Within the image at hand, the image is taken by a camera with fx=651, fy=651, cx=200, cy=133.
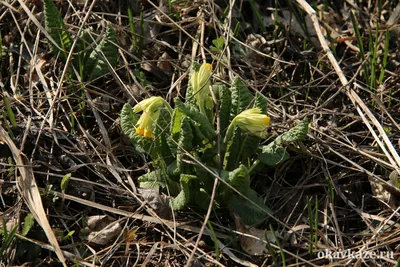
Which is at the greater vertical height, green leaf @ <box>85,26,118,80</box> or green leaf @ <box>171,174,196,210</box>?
green leaf @ <box>85,26,118,80</box>

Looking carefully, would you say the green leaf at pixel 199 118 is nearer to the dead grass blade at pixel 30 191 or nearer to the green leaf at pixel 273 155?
the green leaf at pixel 273 155

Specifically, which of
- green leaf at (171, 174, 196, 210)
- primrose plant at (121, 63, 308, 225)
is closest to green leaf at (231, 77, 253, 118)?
primrose plant at (121, 63, 308, 225)

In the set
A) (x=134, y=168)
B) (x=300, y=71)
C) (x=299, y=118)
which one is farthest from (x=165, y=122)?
(x=300, y=71)

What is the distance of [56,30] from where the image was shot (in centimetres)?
329

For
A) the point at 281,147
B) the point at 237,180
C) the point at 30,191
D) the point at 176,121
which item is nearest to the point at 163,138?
the point at 176,121

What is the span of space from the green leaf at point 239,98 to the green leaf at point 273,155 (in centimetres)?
21

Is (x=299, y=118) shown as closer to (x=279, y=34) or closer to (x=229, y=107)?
(x=229, y=107)

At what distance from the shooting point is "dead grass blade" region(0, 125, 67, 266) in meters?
2.56

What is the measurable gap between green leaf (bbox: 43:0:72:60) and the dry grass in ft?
0.31

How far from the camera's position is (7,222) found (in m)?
2.71

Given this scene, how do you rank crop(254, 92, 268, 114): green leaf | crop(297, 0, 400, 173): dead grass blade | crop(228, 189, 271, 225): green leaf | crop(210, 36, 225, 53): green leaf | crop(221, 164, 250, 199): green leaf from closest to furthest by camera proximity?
crop(221, 164, 250, 199): green leaf
crop(228, 189, 271, 225): green leaf
crop(254, 92, 268, 114): green leaf
crop(297, 0, 400, 173): dead grass blade
crop(210, 36, 225, 53): green leaf

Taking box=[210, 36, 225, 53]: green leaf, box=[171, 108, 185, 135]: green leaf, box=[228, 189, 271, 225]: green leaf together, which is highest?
box=[210, 36, 225, 53]: green leaf

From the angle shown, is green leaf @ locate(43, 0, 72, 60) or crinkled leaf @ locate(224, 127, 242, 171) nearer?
crinkled leaf @ locate(224, 127, 242, 171)

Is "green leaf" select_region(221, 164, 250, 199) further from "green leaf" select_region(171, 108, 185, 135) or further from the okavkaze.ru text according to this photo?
the okavkaze.ru text
